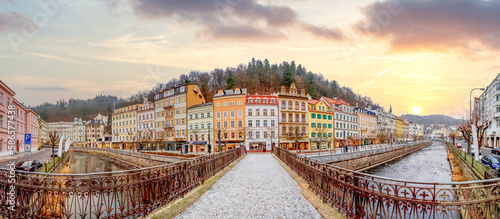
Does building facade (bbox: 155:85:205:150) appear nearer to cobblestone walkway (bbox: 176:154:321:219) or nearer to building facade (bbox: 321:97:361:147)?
building facade (bbox: 321:97:361:147)

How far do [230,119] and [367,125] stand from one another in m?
52.6

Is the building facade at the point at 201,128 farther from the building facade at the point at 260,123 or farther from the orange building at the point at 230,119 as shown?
the building facade at the point at 260,123

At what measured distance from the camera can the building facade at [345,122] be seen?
6525 centimetres

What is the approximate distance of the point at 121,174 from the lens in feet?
23.3

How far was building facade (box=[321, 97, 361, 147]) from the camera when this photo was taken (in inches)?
2569

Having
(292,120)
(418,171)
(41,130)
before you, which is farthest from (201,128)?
(41,130)

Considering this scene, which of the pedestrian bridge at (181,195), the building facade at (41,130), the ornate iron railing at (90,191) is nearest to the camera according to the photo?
the pedestrian bridge at (181,195)

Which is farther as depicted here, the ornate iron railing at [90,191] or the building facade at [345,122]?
the building facade at [345,122]

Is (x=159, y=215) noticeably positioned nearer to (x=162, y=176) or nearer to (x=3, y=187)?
(x=162, y=176)

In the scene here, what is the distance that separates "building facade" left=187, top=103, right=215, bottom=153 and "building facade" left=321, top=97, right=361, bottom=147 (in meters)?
27.5

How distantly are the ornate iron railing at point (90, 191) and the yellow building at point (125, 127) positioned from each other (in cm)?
6604

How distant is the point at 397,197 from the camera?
560 centimetres

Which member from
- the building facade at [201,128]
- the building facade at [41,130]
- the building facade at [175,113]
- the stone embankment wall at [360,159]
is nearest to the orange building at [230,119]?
the building facade at [201,128]

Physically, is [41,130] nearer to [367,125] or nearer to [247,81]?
[247,81]
